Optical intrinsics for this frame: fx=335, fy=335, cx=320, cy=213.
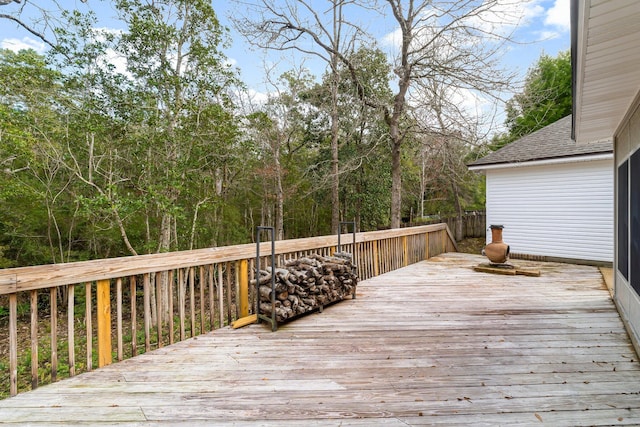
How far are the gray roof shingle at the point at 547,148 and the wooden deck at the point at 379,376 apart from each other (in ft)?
15.8

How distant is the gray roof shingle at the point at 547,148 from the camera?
7.22m

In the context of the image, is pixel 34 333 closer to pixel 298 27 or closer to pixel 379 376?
pixel 379 376

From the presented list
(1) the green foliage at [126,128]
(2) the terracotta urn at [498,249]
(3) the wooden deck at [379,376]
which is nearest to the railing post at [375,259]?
(3) the wooden deck at [379,376]

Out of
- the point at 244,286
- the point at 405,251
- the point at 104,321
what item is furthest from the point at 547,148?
the point at 104,321

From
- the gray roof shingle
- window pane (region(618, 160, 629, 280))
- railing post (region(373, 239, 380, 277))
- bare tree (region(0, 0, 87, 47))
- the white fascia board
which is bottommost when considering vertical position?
railing post (region(373, 239, 380, 277))

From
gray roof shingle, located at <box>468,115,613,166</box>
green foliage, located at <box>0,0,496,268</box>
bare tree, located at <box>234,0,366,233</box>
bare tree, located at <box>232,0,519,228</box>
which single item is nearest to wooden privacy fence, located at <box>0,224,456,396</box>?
bare tree, located at <box>234,0,366,233</box>

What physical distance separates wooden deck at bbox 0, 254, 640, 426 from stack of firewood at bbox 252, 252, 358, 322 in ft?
0.56

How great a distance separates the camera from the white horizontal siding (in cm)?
720

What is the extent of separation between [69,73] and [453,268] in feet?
29.6

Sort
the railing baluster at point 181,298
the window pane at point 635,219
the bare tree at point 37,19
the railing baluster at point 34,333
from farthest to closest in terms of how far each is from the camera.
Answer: the bare tree at point 37,19 → the railing baluster at point 181,298 → the window pane at point 635,219 → the railing baluster at point 34,333

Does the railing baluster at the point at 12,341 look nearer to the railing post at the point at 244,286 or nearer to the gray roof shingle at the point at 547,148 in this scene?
the railing post at the point at 244,286

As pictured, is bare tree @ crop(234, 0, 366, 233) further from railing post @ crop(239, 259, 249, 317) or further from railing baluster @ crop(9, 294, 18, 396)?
railing baluster @ crop(9, 294, 18, 396)

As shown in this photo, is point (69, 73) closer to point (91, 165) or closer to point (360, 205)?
point (91, 165)

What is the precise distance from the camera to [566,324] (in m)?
3.39
